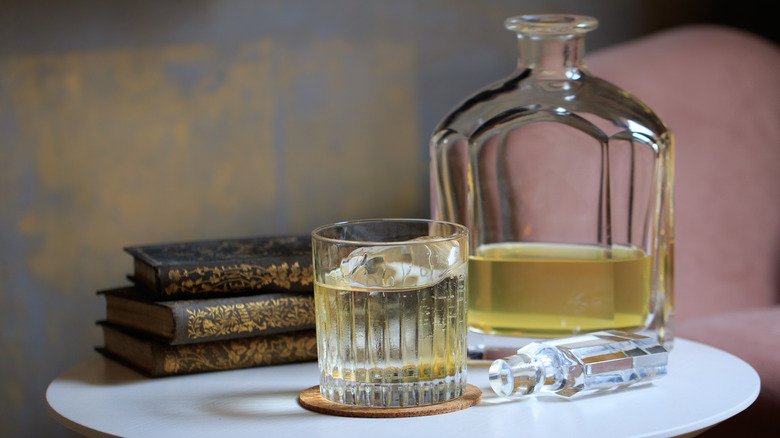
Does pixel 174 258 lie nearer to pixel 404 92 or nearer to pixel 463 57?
pixel 404 92

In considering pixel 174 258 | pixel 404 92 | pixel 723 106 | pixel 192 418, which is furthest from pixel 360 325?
pixel 723 106

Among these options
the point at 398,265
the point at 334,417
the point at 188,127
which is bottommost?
the point at 334,417

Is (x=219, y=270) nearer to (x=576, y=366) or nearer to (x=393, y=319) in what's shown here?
(x=393, y=319)

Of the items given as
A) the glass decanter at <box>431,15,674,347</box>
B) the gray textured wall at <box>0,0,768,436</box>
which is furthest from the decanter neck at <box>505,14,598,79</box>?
the gray textured wall at <box>0,0,768,436</box>

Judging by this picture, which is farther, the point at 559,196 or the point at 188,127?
the point at 188,127

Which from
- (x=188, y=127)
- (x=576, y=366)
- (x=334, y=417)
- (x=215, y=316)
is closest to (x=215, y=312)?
(x=215, y=316)
